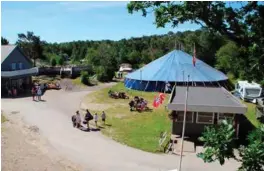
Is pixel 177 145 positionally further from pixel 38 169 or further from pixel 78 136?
pixel 38 169

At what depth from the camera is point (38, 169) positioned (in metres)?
18.5

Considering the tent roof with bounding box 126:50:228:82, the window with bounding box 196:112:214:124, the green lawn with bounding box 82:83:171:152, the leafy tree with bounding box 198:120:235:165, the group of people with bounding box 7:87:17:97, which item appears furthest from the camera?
the tent roof with bounding box 126:50:228:82

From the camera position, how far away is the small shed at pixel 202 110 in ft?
76.6

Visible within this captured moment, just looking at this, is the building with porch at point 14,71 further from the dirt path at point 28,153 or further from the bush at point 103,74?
the dirt path at point 28,153

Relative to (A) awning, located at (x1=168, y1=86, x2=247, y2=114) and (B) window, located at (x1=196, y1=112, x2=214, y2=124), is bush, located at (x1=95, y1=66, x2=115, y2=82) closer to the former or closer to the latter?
(A) awning, located at (x1=168, y1=86, x2=247, y2=114)

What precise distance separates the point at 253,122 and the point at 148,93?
57.0ft

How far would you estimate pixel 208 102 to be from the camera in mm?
24547

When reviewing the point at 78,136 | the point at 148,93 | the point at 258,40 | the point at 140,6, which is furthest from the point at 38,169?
the point at 148,93

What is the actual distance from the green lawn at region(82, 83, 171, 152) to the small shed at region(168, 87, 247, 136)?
7.12 ft

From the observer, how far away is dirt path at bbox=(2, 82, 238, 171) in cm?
1919

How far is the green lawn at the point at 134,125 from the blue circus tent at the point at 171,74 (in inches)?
282

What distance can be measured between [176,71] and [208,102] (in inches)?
878

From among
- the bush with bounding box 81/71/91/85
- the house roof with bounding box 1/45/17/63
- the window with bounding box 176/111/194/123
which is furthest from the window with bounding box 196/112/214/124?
the bush with bounding box 81/71/91/85

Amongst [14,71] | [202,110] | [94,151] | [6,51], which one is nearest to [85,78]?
[14,71]
